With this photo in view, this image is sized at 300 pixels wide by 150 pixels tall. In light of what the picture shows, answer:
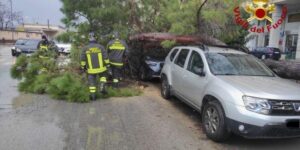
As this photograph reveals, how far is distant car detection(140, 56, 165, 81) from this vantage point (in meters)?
12.0

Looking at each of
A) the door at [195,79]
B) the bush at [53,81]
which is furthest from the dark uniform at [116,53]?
the door at [195,79]

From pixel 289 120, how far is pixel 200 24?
6699 mm

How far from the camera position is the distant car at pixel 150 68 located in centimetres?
1196

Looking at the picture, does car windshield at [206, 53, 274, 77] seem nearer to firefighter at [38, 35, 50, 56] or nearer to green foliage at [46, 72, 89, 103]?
green foliage at [46, 72, 89, 103]

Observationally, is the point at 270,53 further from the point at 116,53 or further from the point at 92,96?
the point at 92,96

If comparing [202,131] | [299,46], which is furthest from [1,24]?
[202,131]

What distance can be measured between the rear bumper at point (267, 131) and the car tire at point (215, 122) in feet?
0.99

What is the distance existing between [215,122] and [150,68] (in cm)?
645

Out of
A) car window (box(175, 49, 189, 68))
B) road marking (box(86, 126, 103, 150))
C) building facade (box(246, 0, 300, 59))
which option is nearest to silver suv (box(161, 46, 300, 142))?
car window (box(175, 49, 189, 68))

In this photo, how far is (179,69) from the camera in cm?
804

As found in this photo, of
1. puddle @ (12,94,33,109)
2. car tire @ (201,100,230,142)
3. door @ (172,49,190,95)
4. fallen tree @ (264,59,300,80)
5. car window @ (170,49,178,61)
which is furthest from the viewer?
fallen tree @ (264,59,300,80)

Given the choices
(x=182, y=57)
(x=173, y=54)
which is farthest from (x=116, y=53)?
(x=182, y=57)

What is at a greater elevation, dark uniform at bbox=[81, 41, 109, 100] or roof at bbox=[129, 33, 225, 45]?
roof at bbox=[129, 33, 225, 45]

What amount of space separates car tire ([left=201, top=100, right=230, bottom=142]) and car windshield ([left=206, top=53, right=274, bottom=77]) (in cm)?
79
